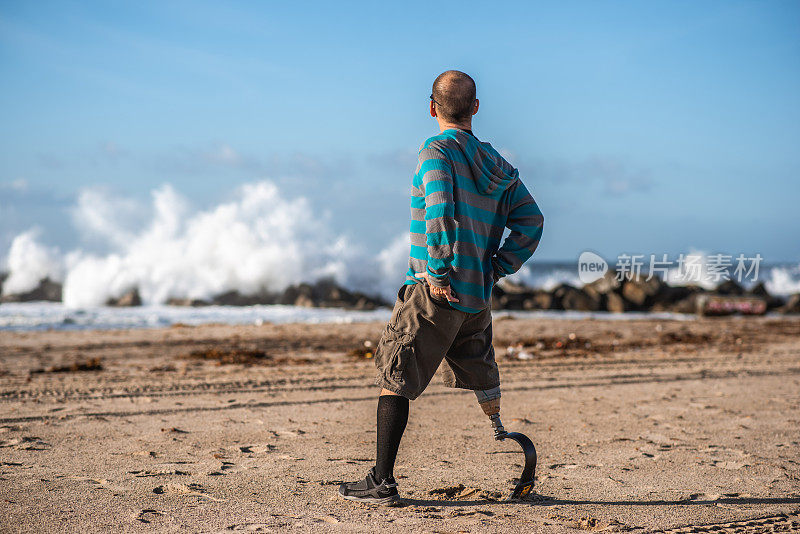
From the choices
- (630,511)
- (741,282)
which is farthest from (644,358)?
(741,282)

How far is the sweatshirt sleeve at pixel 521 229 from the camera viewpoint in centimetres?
291

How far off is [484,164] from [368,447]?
6.85ft

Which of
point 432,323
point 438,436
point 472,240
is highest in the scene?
point 472,240

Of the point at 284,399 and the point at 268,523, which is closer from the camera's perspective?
the point at 268,523

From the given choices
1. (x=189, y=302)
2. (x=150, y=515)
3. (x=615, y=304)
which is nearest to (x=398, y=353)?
(x=150, y=515)

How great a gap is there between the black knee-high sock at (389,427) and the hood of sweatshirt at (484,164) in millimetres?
980

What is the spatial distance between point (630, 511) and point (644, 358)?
6174 millimetres

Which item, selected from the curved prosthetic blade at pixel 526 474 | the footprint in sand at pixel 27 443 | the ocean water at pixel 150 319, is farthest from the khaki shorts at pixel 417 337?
the ocean water at pixel 150 319

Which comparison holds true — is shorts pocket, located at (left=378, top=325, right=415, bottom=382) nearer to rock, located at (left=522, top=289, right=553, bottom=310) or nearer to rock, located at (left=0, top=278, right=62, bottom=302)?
rock, located at (left=522, top=289, right=553, bottom=310)

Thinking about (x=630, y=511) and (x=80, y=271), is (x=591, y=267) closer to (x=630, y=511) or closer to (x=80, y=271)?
(x=80, y=271)

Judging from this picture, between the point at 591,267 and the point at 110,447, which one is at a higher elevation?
the point at 591,267

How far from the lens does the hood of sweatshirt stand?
9.09 ft

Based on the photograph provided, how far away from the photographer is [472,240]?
2.76 meters

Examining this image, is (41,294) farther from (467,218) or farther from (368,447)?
(467,218)
